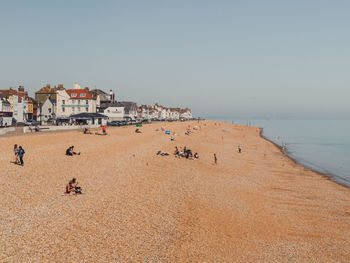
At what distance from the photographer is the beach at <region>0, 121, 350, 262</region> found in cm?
973

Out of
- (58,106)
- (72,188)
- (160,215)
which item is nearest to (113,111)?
(58,106)

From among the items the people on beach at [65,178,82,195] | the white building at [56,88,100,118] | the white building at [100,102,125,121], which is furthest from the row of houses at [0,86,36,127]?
the people on beach at [65,178,82,195]

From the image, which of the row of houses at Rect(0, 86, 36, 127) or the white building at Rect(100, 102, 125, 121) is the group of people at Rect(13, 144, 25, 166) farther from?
the white building at Rect(100, 102, 125, 121)

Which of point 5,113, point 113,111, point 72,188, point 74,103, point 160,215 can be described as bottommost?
point 160,215

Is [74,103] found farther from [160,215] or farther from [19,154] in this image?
[160,215]

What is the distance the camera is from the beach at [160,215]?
383 inches

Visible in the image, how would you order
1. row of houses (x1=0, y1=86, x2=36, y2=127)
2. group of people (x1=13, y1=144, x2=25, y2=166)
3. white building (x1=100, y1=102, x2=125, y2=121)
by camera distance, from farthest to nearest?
white building (x1=100, y1=102, x2=125, y2=121)
row of houses (x1=0, y1=86, x2=36, y2=127)
group of people (x1=13, y1=144, x2=25, y2=166)

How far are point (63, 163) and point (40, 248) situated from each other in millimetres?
13112

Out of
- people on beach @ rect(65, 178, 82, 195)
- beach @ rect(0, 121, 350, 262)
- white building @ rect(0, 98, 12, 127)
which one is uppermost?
white building @ rect(0, 98, 12, 127)

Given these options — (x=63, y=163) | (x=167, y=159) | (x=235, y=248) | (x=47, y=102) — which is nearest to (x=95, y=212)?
(x=235, y=248)

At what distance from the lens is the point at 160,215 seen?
13.1 metres

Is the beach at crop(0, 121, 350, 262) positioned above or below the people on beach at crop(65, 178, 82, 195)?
below

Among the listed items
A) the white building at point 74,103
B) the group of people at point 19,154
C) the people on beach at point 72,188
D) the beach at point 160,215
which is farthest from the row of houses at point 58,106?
the people on beach at point 72,188

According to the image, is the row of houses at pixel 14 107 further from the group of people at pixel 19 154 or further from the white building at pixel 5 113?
the group of people at pixel 19 154
